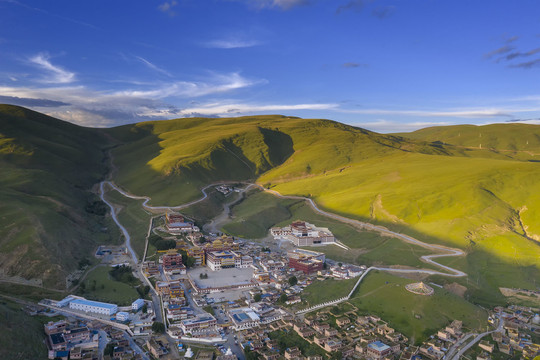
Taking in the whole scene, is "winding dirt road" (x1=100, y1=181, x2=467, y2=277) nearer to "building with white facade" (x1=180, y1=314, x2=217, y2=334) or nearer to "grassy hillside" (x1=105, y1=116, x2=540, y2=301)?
"grassy hillside" (x1=105, y1=116, x2=540, y2=301)

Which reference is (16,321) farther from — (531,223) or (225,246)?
(531,223)

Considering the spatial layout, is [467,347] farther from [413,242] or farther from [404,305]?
[413,242]

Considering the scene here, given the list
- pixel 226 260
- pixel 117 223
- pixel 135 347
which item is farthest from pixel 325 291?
pixel 117 223

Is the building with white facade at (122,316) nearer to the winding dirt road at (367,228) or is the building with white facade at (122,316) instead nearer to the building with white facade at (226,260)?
the building with white facade at (226,260)

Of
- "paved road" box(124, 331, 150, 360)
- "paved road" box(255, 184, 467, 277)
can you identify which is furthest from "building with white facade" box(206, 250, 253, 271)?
"paved road" box(255, 184, 467, 277)

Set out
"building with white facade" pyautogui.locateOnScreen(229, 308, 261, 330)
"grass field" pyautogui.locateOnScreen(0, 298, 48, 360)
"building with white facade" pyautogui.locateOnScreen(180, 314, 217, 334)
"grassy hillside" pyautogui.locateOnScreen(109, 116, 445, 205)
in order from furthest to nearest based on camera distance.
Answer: "grassy hillside" pyautogui.locateOnScreen(109, 116, 445, 205) → "building with white facade" pyautogui.locateOnScreen(229, 308, 261, 330) → "building with white facade" pyautogui.locateOnScreen(180, 314, 217, 334) → "grass field" pyautogui.locateOnScreen(0, 298, 48, 360)

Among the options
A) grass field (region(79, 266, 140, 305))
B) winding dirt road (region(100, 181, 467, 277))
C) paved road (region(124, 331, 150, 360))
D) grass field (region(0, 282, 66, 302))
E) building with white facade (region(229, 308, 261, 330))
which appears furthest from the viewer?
winding dirt road (region(100, 181, 467, 277))
